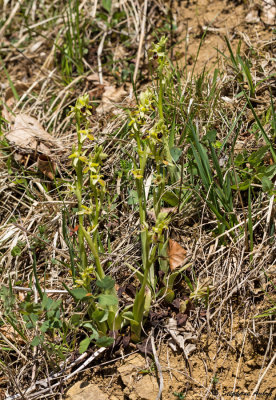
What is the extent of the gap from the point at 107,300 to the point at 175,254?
52 centimetres

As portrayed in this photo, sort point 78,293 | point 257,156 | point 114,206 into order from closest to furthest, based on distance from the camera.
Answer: point 78,293 < point 257,156 < point 114,206

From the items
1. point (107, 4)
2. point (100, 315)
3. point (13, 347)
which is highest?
point (107, 4)

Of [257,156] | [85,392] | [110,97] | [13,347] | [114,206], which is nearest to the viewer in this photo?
[85,392]

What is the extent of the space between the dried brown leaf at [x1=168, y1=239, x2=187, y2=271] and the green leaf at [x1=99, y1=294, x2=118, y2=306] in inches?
17.1

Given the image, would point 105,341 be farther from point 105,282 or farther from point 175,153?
point 175,153

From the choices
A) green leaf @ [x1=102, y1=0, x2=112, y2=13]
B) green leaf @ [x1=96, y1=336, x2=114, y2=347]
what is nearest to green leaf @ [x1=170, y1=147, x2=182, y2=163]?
green leaf @ [x1=96, y1=336, x2=114, y2=347]

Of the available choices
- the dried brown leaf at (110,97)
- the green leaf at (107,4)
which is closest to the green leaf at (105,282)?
the dried brown leaf at (110,97)

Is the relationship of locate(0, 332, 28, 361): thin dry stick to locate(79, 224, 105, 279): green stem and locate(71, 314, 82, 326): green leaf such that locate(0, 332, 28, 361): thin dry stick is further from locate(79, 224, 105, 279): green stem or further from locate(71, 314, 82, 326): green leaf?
locate(79, 224, 105, 279): green stem

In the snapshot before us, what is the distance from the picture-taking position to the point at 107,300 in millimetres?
1947

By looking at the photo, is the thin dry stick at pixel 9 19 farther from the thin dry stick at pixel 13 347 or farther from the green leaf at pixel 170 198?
the thin dry stick at pixel 13 347

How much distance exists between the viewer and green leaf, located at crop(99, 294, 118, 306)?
194cm

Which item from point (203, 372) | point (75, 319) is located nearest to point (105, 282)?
point (75, 319)

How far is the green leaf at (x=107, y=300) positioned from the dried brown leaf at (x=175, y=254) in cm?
43

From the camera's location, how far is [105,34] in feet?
12.2
